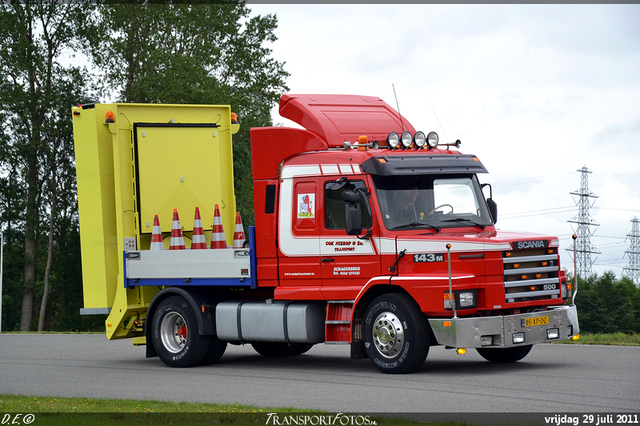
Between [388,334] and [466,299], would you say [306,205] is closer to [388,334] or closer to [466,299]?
[388,334]

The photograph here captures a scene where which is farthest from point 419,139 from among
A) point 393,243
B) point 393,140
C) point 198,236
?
point 198,236

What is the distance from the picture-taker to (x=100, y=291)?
15234 millimetres

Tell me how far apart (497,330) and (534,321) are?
0.70m

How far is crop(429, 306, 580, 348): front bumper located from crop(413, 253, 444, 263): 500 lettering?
82 cm

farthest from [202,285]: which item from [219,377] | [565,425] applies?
[565,425]

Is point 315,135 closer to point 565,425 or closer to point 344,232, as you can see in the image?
point 344,232

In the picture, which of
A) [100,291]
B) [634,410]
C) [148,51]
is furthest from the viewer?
[148,51]

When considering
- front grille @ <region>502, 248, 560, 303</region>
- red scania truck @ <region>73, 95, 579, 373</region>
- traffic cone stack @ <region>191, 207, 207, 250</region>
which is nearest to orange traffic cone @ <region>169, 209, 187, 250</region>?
red scania truck @ <region>73, 95, 579, 373</region>

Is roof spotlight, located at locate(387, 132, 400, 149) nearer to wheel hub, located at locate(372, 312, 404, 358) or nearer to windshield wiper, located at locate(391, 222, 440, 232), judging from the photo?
windshield wiper, located at locate(391, 222, 440, 232)

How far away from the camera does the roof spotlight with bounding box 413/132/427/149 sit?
13367mm

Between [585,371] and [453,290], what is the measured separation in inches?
88.7

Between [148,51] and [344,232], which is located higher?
[148,51]

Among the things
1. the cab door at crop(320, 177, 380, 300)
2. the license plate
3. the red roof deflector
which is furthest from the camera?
the red roof deflector

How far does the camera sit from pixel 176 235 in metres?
15.0
